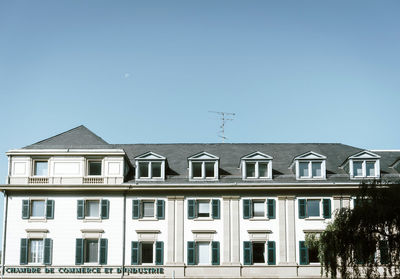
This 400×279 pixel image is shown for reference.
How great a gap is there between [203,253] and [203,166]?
6.39m

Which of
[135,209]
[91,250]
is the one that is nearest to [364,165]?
[135,209]

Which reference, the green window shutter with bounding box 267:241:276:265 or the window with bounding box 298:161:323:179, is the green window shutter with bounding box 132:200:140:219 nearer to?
the green window shutter with bounding box 267:241:276:265

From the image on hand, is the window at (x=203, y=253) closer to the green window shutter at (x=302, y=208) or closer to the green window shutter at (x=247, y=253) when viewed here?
the green window shutter at (x=247, y=253)

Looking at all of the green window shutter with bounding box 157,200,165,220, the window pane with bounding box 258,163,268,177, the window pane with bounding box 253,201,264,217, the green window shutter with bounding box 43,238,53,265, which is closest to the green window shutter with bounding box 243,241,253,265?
the window pane with bounding box 253,201,264,217

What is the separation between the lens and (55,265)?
→ 45969 mm

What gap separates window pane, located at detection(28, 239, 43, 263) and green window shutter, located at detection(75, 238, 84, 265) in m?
2.54

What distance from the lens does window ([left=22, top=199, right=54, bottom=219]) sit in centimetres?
4688

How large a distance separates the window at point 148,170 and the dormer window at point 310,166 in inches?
403

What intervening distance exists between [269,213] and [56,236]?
50.4 ft

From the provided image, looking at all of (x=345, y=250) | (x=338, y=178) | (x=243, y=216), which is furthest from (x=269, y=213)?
(x=345, y=250)

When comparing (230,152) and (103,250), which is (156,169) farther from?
(230,152)

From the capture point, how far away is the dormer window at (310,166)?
48.2m

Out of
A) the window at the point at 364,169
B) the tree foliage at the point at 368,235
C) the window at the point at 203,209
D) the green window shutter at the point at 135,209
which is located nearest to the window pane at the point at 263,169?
the window at the point at 203,209

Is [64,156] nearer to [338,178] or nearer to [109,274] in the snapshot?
[109,274]
